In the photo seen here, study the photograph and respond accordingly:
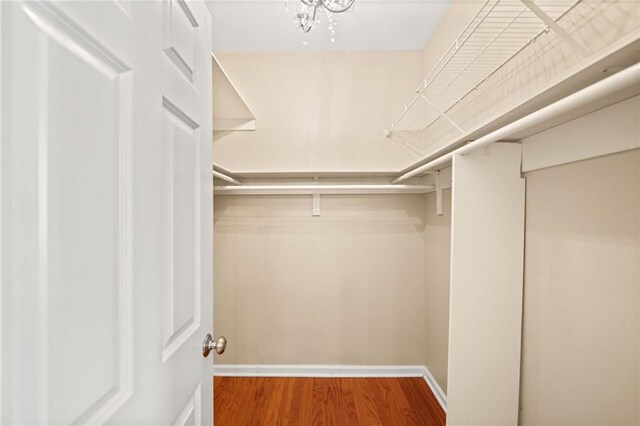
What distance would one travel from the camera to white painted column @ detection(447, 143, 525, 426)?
1.24 metres

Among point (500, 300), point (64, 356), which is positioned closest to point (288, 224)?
point (500, 300)

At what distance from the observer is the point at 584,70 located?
0.72 meters

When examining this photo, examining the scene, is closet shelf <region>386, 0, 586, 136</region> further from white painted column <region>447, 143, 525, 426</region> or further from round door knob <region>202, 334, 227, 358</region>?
round door knob <region>202, 334, 227, 358</region>

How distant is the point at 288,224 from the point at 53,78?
197 centimetres

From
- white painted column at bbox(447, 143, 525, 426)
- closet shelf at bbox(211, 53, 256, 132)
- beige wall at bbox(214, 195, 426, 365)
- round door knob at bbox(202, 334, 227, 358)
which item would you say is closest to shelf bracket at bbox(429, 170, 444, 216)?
beige wall at bbox(214, 195, 426, 365)

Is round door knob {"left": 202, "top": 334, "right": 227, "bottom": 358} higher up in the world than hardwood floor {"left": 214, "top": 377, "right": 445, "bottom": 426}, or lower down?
higher up

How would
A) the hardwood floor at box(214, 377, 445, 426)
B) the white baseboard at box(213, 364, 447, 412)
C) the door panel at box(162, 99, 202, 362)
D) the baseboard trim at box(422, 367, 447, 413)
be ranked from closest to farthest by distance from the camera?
the door panel at box(162, 99, 202, 362), the hardwood floor at box(214, 377, 445, 426), the baseboard trim at box(422, 367, 447, 413), the white baseboard at box(213, 364, 447, 412)

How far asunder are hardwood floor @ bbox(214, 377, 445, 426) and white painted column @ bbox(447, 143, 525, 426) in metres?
0.69

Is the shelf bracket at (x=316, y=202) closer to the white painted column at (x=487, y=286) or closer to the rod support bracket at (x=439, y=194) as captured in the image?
the rod support bracket at (x=439, y=194)

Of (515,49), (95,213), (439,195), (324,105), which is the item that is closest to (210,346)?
(95,213)

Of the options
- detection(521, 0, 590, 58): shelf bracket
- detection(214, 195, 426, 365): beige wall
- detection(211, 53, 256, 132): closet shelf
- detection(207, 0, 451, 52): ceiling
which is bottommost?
detection(214, 195, 426, 365): beige wall

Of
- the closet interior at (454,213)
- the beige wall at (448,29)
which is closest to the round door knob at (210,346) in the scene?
the closet interior at (454,213)

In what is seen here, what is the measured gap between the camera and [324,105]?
7.59 feet

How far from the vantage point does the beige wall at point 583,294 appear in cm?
84
